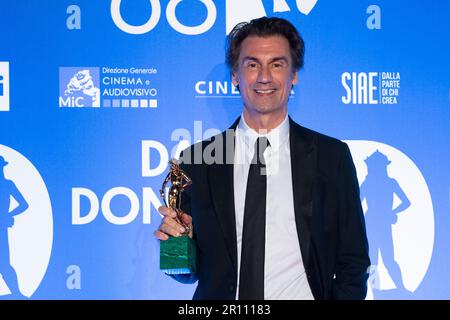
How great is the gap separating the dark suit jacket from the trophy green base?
99mm

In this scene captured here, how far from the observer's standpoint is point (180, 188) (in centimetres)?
207

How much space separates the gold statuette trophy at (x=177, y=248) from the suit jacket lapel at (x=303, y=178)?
1.15ft

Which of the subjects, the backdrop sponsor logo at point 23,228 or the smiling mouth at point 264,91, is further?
the backdrop sponsor logo at point 23,228

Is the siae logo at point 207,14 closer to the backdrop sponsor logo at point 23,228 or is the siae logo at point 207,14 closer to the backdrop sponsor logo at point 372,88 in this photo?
the backdrop sponsor logo at point 372,88

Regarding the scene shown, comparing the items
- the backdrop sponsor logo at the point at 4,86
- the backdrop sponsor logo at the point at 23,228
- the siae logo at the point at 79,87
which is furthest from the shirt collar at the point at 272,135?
the backdrop sponsor logo at the point at 4,86

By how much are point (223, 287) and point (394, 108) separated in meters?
1.22

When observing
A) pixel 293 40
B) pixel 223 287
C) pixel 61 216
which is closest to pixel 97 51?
pixel 61 216

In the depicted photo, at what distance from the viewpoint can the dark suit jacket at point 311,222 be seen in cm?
202

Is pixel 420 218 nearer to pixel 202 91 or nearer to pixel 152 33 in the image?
pixel 202 91

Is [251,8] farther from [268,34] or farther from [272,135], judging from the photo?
[272,135]

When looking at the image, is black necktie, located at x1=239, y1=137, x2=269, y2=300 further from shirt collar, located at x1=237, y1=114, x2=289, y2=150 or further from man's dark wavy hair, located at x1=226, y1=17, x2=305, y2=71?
man's dark wavy hair, located at x1=226, y1=17, x2=305, y2=71

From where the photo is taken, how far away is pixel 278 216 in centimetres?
204

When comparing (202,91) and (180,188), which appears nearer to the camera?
(180,188)

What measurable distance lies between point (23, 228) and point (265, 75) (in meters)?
1.33
